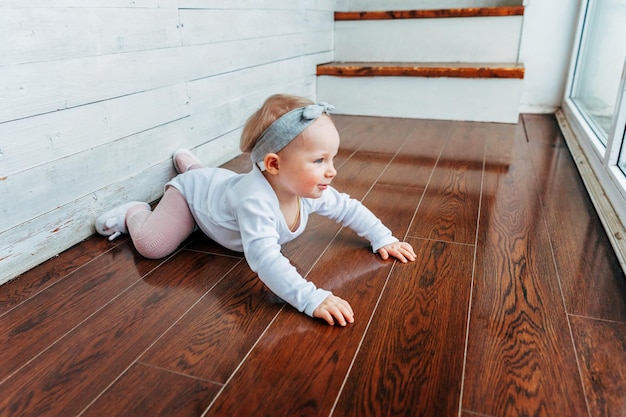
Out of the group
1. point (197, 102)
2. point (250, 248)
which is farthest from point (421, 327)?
point (197, 102)

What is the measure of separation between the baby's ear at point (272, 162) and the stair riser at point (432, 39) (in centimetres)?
193

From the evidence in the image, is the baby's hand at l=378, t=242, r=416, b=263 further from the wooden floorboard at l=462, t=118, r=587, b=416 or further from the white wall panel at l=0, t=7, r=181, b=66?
the white wall panel at l=0, t=7, r=181, b=66

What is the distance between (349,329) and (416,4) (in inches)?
101

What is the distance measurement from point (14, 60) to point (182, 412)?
789 millimetres

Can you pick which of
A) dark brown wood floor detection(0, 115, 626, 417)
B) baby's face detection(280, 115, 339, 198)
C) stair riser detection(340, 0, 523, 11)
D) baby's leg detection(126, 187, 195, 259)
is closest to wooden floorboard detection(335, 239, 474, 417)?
dark brown wood floor detection(0, 115, 626, 417)

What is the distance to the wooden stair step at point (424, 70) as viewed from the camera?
7.18 feet

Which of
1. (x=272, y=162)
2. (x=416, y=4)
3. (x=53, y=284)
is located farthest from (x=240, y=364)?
(x=416, y=4)

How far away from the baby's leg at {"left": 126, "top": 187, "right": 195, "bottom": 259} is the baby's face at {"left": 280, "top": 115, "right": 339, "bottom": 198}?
0.33m

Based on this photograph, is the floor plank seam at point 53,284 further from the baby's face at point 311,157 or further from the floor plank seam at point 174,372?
the baby's face at point 311,157

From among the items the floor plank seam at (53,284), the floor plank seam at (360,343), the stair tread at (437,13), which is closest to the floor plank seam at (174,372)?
the floor plank seam at (360,343)

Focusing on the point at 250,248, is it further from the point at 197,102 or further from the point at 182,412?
the point at 197,102

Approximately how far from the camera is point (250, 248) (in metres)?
0.92

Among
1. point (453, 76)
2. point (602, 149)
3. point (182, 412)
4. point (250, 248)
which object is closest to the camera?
point (182, 412)

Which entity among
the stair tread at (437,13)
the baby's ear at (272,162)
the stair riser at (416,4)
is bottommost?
the baby's ear at (272,162)
